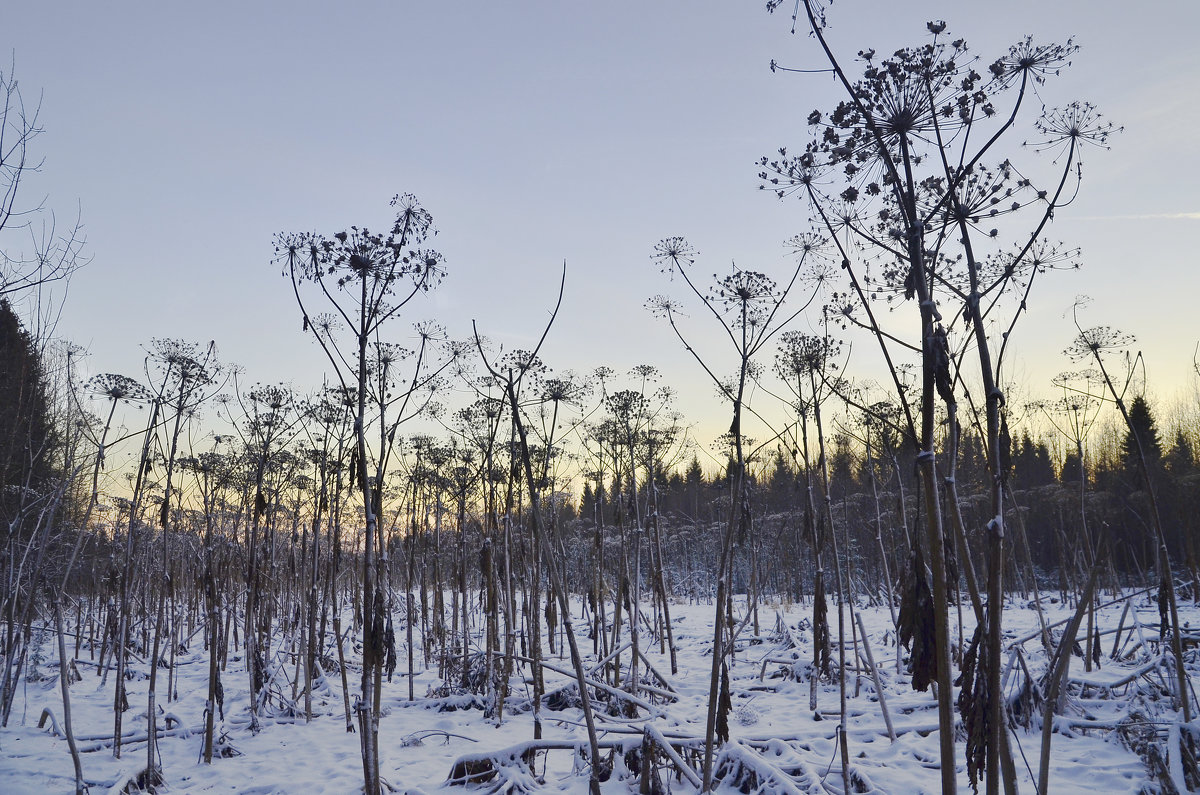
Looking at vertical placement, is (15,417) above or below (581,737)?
Result: above

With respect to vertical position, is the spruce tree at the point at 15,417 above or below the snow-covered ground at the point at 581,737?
above

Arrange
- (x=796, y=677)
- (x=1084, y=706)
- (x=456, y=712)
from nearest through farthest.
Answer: (x=1084, y=706) < (x=456, y=712) < (x=796, y=677)

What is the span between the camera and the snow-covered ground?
Result: 5.62 metres

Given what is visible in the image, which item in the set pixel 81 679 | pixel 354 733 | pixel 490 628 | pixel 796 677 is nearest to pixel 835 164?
pixel 490 628

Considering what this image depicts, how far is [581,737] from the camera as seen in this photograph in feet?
21.8

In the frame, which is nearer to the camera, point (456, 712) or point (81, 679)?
point (456, 712)

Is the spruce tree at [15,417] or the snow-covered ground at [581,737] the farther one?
the spruce tree at [15,417]

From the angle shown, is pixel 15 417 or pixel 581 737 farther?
pixel 15 417

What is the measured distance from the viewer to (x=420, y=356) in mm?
5973

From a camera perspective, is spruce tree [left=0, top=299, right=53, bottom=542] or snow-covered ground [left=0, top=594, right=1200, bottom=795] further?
spruce tree [left=0, top=299, right=53, bottom=542]

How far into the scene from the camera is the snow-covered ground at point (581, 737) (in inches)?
221

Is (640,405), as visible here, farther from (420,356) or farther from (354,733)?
(354,733)

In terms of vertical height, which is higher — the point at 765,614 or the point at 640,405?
the point at 640,405

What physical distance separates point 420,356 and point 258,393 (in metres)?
3.92
